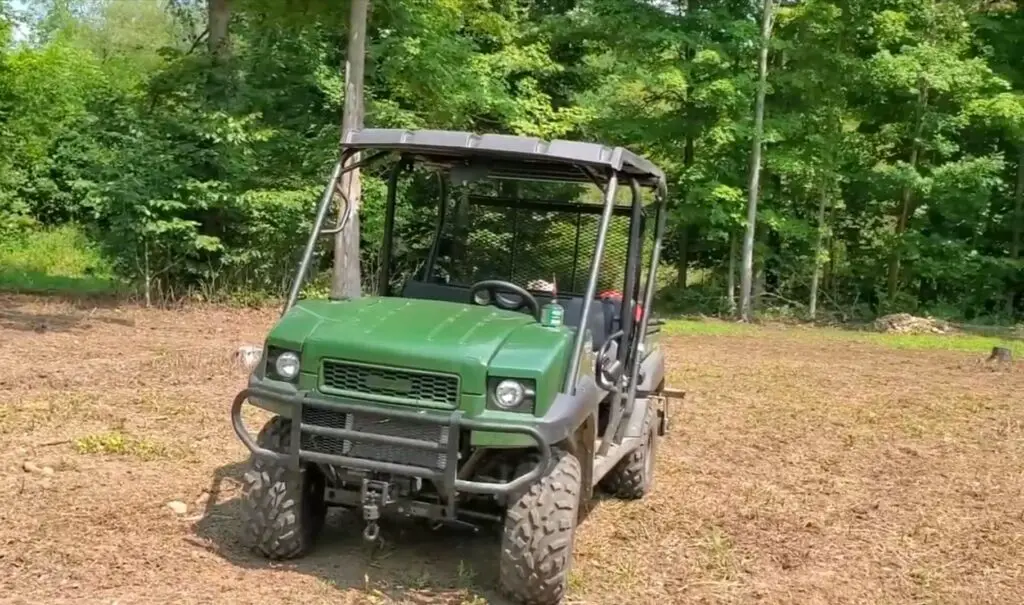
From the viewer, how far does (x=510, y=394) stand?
4539mm

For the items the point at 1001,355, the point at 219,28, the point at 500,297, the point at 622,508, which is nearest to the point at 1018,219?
the point at 1001,355

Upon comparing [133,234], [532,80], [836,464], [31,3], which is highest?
[31,3]

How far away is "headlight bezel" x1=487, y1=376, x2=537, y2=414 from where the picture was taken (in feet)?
14.9

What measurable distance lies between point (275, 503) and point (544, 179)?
225 cm

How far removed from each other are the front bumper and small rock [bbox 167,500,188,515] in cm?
124

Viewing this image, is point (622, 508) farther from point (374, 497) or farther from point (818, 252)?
point (818, 252)

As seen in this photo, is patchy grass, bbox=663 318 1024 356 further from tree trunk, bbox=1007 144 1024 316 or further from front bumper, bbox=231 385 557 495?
front bumper, bbox=231 385 557 495

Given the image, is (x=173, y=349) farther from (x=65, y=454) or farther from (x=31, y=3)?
(x=31, y=3)

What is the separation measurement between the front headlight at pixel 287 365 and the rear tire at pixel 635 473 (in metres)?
2.36

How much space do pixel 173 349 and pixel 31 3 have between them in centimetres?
3350

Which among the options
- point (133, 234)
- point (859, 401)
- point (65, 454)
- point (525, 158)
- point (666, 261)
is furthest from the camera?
point (666, 261)

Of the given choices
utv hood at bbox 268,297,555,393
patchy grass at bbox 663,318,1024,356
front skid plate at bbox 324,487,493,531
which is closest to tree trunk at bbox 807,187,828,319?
patchy grass at bbox 663,318,1024,356

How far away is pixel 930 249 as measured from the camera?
70.9 feet

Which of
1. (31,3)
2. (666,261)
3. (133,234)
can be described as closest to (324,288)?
(133,234)
